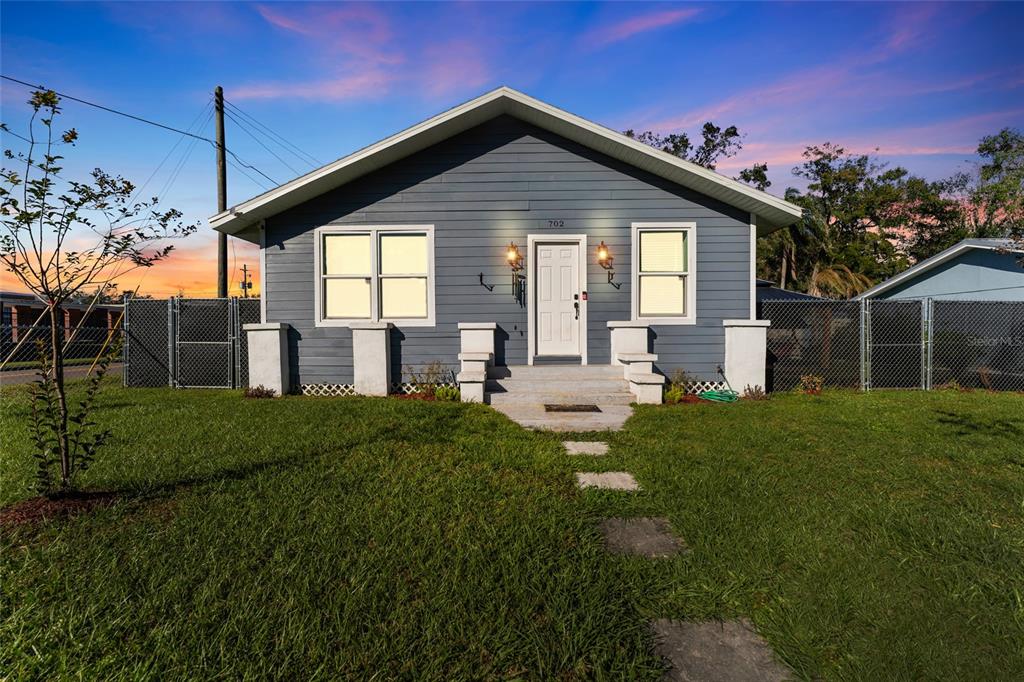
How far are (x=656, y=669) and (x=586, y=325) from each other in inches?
262

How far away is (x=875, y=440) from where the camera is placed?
4.84 m

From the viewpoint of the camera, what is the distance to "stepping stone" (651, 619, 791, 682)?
166 centimetres

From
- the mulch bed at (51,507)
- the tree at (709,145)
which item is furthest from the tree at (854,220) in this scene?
the mulch bed at (51,507)

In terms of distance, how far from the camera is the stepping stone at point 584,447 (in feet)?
14.7

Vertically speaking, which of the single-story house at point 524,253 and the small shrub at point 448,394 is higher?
the single-story house at point 524,253

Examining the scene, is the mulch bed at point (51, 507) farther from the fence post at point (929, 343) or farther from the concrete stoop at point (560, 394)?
the fence post at point (929, 343)

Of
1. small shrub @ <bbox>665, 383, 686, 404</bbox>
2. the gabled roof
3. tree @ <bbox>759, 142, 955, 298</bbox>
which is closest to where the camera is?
small shrub @ <bbox>665, 383, 686, 404</bbox>

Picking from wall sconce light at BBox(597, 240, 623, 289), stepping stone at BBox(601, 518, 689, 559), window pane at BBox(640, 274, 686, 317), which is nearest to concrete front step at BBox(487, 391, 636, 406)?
window pane at BBox(640, 274, 686, 317)

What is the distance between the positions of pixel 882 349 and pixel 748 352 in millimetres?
3240

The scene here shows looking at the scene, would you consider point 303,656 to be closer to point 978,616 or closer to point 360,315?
point 978,616

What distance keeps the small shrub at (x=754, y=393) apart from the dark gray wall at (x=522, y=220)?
0.62 meters

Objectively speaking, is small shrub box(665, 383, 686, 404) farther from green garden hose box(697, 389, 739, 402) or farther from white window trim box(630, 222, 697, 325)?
white window trim box(630, 222, 697, 325)

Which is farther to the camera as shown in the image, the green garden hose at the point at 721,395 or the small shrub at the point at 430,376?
the small shrub at the point at 430,376

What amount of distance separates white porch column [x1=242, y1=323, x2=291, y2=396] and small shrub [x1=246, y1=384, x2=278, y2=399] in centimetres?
4
